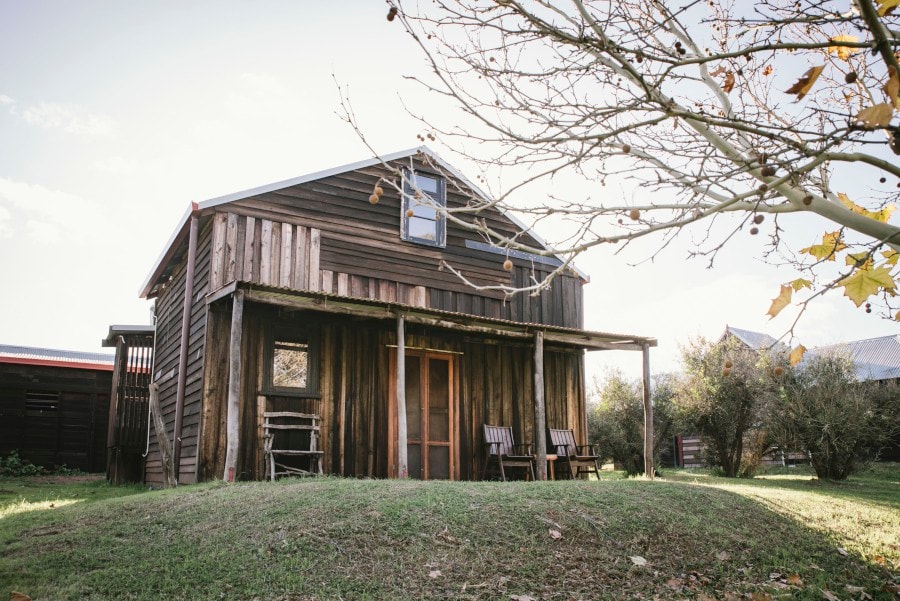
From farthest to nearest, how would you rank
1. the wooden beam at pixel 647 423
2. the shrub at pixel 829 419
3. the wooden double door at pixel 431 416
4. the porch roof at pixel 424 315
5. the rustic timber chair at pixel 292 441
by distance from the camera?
the shrub at pixel 829 419, the wooden beam at pixel 647 423, the wooden double door at pixel 431 416, the rustic timber chair at pixel 292 441, the porch roof at pixel 424 315

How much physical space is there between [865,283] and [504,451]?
994cm

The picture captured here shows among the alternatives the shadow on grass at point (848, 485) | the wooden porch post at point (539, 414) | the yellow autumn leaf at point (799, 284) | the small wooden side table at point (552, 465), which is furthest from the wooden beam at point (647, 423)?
the yellow autumn leaf at point (799, 284)

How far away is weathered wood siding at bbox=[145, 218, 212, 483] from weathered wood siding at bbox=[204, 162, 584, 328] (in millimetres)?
625

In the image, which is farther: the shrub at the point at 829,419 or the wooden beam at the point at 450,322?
the shrub at the point at 829,419

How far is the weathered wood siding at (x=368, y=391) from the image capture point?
33.6 ft

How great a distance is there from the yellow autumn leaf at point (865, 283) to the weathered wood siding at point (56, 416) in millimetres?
19082

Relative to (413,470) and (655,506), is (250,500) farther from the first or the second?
(413,470)

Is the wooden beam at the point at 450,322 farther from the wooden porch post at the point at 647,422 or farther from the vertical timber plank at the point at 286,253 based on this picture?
the vertical timber plank at the point at 286,253

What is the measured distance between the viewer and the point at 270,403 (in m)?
10.5

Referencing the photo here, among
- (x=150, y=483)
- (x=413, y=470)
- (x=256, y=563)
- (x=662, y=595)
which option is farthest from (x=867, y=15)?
(x=150, y=483)

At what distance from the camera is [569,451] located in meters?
13.5

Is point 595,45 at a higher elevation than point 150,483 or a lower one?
higher

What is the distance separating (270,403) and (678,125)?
770 cm

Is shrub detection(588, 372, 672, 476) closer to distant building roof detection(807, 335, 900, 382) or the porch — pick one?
the porch
